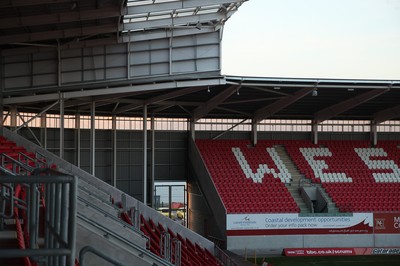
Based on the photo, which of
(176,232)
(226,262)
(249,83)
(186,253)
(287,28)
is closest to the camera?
(186,253)

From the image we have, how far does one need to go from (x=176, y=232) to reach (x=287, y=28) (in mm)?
23757

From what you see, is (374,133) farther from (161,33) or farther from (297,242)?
(161,33)

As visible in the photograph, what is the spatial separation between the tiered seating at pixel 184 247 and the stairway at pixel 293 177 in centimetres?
869

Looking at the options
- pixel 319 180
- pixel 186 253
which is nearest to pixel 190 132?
pixel 319 180

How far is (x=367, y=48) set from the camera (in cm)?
4938

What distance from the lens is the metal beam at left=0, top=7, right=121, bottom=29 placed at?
2327 centimetres

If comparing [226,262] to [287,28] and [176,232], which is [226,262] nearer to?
[176,232]

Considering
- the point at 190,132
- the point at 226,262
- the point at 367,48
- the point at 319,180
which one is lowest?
the point at 226,262

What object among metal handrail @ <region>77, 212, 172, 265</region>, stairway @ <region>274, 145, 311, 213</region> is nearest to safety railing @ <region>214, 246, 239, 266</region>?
stairway @ <region>274, 145, 311, 213</region>

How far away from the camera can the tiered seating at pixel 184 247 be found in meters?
23.2

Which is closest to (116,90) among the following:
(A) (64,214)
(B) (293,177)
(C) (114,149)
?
(C) (114,149)

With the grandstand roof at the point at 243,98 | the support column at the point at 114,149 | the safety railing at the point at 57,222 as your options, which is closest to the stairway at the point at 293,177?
the grandstand roof at the point at 243,98

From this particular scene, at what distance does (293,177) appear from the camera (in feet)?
130

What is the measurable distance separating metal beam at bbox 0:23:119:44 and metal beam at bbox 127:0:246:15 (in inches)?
76.2
